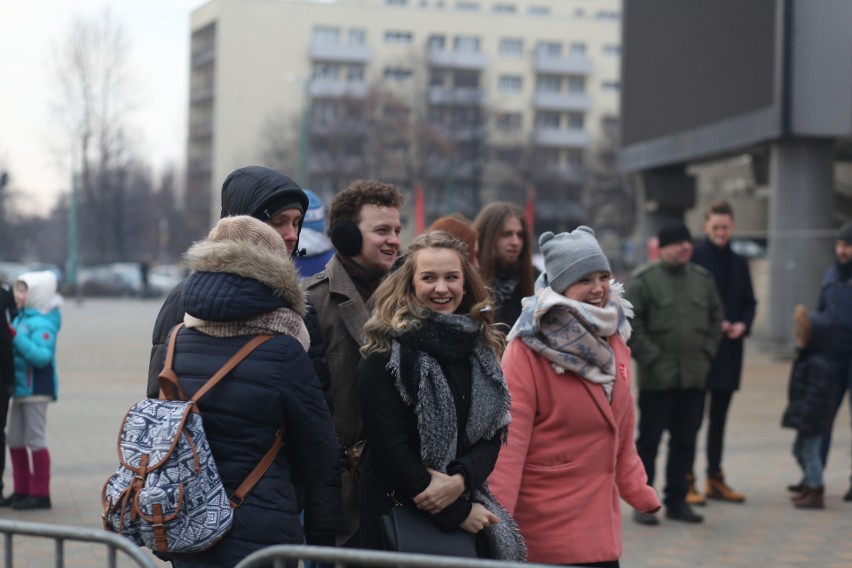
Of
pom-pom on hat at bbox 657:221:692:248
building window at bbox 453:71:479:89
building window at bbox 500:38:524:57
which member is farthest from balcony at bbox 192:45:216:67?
pom-pom on hat at bbox 657:221:692:248

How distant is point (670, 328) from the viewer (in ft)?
28.8

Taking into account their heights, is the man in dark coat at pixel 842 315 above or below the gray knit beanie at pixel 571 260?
below

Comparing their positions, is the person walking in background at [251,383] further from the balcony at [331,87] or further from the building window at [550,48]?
the building window at [550,48]

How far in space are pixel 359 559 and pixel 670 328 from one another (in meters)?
5.83

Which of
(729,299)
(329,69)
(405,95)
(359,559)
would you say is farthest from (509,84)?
(359,559)

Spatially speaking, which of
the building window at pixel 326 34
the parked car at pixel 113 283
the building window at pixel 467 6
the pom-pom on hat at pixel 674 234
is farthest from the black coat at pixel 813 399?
the building window at pixel 467 6

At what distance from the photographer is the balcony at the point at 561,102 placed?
100125 millimetres

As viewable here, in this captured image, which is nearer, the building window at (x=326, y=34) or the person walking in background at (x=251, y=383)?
the person walking in background at (x=251, y=383)

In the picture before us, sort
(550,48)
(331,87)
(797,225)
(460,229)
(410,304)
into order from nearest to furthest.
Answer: (410,304), (460,229), (797,225), (331,87), (550,48)

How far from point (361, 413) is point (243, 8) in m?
92.1

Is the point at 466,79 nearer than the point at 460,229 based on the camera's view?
Result: No

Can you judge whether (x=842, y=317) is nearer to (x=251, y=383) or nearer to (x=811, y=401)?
(x=811, y=401)

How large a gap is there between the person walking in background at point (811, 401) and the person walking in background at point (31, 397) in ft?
17.5

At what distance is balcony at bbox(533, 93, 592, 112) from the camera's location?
10012 centimetres
